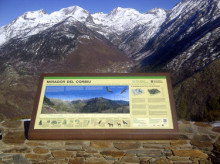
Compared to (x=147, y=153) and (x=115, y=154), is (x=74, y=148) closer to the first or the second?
(x=115, y=154)

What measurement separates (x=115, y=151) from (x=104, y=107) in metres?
0.71

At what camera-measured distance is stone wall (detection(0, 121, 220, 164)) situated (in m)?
3.15

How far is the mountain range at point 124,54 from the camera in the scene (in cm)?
2127

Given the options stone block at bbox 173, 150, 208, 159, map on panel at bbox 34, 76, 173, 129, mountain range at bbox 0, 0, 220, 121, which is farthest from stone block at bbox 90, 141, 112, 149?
mountain range at bbox 0, 0, 220, 121

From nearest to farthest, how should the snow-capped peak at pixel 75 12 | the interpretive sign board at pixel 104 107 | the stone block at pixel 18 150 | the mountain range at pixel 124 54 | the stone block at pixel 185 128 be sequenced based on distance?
the interpretive sign board at pixel 104 107 → the stone block at pixel 18 150 → the stone block at pixel 185 128 → the mountain range at pixel 124 54 → the snow-capped peak at pixel 75 12

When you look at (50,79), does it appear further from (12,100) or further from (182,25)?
(182,25)

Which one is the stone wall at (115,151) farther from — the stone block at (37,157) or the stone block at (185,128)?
the stone block at (185,128)

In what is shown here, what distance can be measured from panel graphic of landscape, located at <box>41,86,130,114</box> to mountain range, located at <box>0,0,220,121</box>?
12.3 metres

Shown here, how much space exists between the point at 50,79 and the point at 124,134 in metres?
1.62

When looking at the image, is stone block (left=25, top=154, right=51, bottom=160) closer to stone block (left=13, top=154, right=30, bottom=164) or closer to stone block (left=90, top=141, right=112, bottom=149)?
stone block (left=13, top=154, right=30, bottom=164)

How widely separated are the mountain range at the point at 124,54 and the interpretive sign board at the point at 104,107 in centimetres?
1197

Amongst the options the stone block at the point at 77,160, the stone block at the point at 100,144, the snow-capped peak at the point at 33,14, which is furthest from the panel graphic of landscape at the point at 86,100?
the snow-capped peak at the point at 33,14

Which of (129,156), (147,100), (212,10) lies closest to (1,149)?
(129,156)

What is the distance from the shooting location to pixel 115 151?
10.3ft
